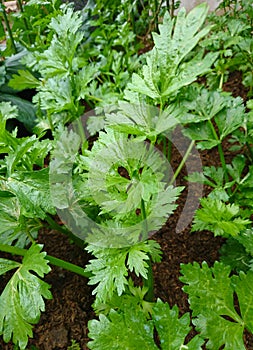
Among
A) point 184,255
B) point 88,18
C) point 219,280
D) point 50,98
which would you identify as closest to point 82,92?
point 50,98

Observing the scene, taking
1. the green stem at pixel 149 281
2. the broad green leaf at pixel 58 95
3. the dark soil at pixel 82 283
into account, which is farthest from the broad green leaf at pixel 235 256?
the broad green leaf at pixel 58 95

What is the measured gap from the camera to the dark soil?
1389 mm

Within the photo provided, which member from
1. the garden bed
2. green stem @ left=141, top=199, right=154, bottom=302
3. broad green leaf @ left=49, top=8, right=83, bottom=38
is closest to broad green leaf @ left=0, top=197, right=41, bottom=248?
the garden bed

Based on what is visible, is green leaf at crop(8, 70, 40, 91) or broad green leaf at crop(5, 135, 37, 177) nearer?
broad green leaf at crop(5, 135, 37, 177)

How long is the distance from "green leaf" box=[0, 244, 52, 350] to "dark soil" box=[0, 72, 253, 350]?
1.11 ft

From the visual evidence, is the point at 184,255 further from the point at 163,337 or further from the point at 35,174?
the point at 35,174

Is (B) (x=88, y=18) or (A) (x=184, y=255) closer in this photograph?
(A) (x=184, y=255)

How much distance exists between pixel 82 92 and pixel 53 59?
14 cm

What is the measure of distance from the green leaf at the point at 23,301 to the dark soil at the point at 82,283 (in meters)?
0.34

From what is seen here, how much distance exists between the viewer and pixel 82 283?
150 cm

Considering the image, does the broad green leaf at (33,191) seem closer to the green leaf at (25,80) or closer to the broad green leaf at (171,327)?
the broad green leaf at (171,327)

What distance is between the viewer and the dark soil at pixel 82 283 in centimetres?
139

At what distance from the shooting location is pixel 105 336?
39.2 inches

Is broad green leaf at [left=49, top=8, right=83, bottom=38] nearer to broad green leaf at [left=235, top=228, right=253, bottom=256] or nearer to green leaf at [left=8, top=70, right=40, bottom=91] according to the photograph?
green leaf at [left=8, top=70, right=40, bottom=91]
